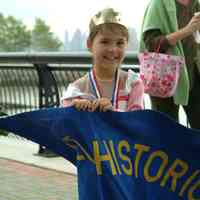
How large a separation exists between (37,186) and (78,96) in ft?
10.6

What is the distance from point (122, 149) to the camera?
2875 mm

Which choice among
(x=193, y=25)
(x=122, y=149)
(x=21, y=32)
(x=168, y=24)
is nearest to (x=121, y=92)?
(x=122, y=149)

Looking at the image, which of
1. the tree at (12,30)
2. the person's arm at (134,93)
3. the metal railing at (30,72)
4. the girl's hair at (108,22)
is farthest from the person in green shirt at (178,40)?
the tree at (12,30)

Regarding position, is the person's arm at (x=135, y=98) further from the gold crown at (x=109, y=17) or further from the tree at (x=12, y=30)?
the tree at (x=12, y=30)

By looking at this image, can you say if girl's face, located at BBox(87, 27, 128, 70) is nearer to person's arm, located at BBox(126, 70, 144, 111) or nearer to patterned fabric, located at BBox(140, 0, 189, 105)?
person's arm, located at BBox(126, 70, 144, 111)

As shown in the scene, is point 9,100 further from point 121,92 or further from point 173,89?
point 121,92

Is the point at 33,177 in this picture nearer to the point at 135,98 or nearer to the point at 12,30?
the point at 135,98

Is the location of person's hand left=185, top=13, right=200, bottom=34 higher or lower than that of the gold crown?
lower

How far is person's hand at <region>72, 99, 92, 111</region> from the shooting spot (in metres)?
3.02

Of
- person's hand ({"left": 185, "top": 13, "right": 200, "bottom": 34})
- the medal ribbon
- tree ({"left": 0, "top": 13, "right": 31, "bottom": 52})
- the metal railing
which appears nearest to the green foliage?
tree ({"left": 0, "top": 13, "right": 31, "bottom": 52})

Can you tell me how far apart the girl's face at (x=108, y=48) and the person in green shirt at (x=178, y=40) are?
1.00 metres

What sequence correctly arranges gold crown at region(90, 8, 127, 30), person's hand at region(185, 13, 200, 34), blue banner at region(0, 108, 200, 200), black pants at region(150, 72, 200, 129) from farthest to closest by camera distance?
black pants at region(150, 72, 200, 129) < person's hand at region(185, 13, 200, 34) < gold crown at region(90, 8, 127, 30) < blue banner at region(0, 108, 200, 200)

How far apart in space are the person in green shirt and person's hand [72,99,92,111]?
4.65 ft

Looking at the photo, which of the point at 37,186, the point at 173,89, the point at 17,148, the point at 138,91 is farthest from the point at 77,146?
the point at 17,148
